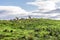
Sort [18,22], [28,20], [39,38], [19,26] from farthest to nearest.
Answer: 1. [28,20]
2. [18,22]
3. [19,26]
4. [39,38]

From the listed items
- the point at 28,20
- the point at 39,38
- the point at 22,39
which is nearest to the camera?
the point at 22,39

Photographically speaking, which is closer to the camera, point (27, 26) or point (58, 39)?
point (58, 39)

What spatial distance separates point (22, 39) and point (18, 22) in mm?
61569

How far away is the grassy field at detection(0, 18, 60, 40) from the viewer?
107 m

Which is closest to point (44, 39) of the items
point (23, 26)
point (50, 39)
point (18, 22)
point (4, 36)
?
point (50, 39)

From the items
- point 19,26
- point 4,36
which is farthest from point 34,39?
point 19,26

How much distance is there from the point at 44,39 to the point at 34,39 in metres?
5.28

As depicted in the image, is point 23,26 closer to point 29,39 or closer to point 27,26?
point 27,26

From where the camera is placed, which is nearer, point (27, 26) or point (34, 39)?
point (34, 39)

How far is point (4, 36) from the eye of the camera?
108 metres

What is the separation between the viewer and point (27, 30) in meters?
133

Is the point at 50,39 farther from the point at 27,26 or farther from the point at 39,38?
the point at 27,26

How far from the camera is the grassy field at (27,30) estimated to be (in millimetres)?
106625

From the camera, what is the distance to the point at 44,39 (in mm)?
102188
